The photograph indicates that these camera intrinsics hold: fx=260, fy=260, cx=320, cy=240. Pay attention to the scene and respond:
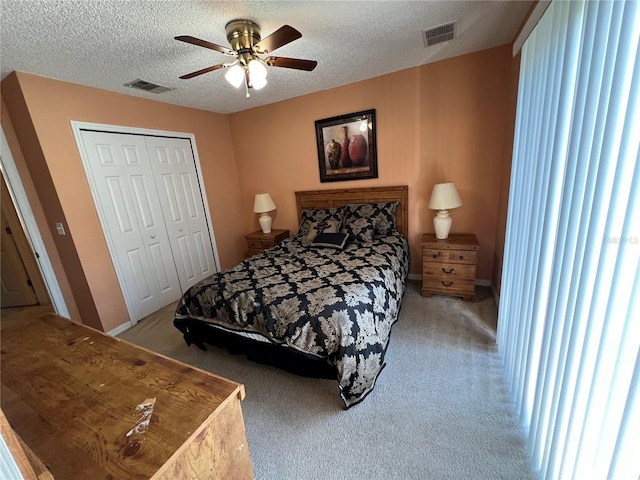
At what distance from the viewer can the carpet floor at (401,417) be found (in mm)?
1323

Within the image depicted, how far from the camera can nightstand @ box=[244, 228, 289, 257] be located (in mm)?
3734

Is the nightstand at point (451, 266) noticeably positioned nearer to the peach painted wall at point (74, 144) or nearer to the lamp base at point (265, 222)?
the lamp base at point (265, 222)

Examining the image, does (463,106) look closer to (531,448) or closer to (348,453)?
(531,448)

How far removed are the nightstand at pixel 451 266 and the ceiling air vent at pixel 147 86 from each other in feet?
10.8

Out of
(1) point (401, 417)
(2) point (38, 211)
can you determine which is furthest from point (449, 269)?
(2) point (38, 211)

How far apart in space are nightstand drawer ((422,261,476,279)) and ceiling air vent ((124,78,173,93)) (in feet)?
11.3

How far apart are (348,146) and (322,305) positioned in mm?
2315

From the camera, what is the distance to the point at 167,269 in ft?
10.9

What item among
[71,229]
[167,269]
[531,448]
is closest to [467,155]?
[531,448]

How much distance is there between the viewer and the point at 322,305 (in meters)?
1.74

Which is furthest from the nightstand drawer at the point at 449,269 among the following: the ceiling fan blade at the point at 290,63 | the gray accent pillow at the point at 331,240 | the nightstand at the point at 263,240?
→ the ceiling fan blade at the point at 290,63

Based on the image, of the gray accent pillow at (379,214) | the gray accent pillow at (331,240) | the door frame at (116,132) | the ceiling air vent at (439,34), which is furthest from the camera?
the gray accent pillow at (379,214)

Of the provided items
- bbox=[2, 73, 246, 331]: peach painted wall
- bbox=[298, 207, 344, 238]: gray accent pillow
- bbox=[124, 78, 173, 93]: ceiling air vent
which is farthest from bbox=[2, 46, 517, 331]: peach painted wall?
bbox=[298, 207, 344, 238]: gray accent pillow

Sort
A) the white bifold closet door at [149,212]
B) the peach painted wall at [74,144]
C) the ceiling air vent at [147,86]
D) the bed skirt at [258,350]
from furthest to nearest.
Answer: the white bifold closet door at [149,212], the ceiling air vent at [147,86], the peach painted wall at [74,144], the bed skirt at [258,350]
